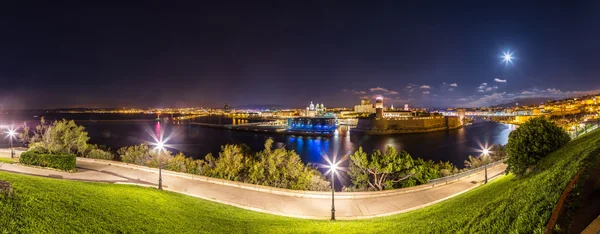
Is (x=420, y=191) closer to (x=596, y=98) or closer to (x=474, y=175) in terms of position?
(x=474, y=175)

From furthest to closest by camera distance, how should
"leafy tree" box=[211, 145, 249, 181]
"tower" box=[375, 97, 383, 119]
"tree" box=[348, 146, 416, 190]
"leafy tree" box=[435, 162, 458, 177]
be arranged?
"tower" box=[375, 97, 383, 119] → "leafy tree" box=[435, 162, 458, 177] → "leafy tree" box=[211, 145, 249, 181] → "tree" box=[348, 146, 416, 190]

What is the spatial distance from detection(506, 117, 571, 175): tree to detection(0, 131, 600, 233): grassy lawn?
965 mm

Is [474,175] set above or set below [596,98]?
below

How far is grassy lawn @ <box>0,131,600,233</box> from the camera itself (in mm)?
5078

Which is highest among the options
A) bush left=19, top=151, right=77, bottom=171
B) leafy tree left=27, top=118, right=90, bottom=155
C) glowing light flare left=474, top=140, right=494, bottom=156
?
leafy tree left=27, top=118, right=90, bottom=155

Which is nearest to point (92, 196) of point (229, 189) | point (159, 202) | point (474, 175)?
point (159, 202)

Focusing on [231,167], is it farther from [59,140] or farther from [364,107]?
[364,107]

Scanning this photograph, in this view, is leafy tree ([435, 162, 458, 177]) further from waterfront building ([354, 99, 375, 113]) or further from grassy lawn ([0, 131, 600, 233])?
waterfront building ([354, 99, 375, 113])

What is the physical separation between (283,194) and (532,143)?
11.8 metres

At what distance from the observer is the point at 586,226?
12.6 ft

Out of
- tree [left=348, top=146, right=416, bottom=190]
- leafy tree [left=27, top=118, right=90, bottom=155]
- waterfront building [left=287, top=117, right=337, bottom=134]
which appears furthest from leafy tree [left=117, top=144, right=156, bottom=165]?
waterfront building [left=287, top=117, right=337, bottom=134]

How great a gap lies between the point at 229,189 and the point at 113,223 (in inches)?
360

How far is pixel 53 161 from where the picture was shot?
1683cm

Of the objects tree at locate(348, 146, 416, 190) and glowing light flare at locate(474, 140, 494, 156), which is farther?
glowing light flare at locate(474, 140, 494, 156)
